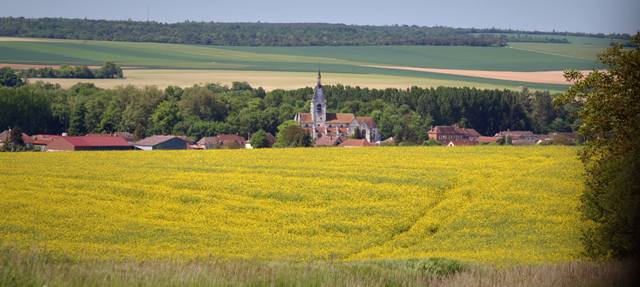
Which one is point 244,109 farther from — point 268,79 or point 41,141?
point 268,79

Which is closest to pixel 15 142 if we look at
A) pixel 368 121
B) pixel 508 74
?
pixel 368 121

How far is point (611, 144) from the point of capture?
24547mm

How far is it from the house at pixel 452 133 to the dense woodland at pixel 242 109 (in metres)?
1.67

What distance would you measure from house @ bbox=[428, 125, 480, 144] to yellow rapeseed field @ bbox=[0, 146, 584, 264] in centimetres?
6307

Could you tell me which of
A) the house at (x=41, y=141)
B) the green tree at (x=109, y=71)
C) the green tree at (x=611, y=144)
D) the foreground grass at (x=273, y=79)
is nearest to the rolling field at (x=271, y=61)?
the foreground grass at (x=273, y=79)

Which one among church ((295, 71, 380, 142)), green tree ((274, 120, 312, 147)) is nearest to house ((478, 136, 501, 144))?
church ((295, 71, 380, 142))

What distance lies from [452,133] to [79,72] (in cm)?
5218

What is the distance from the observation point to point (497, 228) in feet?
97.2

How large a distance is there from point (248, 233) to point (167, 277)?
12028 millimetres

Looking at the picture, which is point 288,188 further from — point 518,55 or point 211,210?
point 518,55

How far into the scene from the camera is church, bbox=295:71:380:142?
114m

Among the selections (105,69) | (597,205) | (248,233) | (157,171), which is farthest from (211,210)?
(105,69)

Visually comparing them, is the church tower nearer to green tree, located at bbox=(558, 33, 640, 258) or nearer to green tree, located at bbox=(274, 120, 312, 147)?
green tree, located at bbox=(274, 120, 312, 147)

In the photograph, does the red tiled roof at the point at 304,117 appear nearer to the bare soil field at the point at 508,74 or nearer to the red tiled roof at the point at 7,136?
the bare soil field at the point at 508,74
